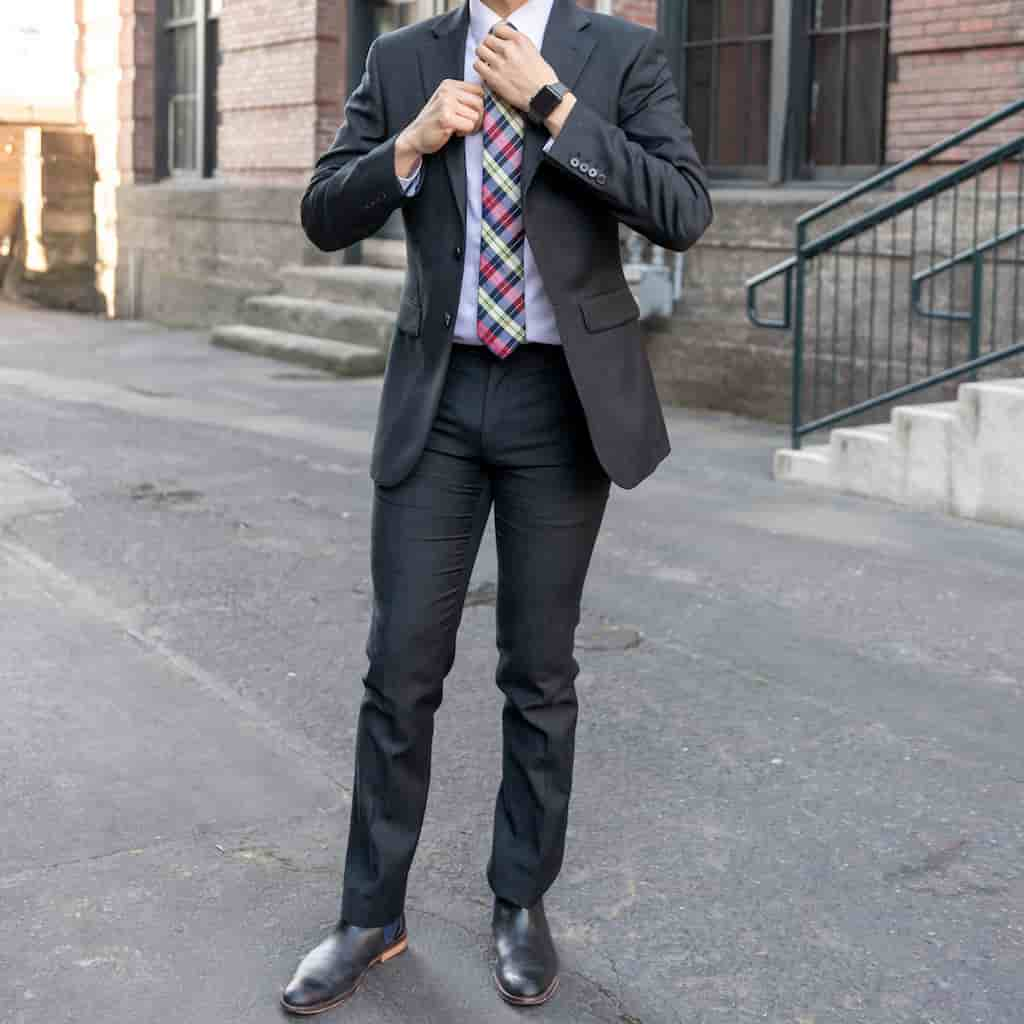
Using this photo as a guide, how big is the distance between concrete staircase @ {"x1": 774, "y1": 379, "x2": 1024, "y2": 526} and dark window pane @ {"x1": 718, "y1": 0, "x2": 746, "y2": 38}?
410cm

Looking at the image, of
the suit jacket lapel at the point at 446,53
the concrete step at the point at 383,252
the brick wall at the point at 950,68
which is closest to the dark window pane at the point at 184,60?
the concrete step at the point at 383,252

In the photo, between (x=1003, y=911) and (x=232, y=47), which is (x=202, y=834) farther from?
(x=232, y=47)

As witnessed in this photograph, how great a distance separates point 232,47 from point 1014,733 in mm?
13473

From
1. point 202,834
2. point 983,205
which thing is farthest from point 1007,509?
point 202,834

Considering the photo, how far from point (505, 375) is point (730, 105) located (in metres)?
9.20

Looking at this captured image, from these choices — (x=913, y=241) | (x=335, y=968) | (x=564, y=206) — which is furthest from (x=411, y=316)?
(x=913, y=241)

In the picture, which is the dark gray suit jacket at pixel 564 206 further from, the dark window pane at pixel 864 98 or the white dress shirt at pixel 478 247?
the dark window pane at pixel 864 98

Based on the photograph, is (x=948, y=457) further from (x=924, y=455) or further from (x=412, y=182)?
(x=412, y=182)

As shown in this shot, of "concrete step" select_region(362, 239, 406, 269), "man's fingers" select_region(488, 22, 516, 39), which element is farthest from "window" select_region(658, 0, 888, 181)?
"man's fingers" select_region(488, 22, 516, 39)

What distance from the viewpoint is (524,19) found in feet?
10.8

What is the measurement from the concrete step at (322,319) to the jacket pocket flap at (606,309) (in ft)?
33.7

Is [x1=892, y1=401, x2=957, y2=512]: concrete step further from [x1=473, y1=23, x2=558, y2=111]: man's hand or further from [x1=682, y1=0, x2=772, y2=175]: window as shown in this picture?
[x1=473, y1=23, x2=558, y2=111]: man's hand

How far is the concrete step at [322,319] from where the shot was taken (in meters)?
14.0

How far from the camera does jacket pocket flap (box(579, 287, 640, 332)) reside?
3.26 metres
